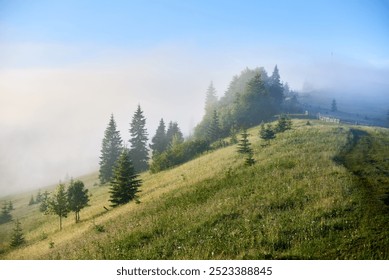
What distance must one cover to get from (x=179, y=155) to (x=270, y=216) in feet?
82.7

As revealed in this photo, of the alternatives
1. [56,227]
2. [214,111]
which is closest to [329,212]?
[56,227]

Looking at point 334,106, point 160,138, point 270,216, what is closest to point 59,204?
point 270,216

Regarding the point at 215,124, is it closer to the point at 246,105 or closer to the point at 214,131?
the point at 214,131

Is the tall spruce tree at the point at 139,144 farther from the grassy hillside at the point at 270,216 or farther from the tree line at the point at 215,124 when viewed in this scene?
the grassy hillside at the point at 270,216

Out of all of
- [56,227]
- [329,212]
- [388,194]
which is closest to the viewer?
[329,212]

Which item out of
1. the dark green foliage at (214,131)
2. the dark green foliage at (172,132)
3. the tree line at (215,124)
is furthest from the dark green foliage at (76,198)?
the dark green foliage at (172,132)

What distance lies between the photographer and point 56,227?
24000 mm

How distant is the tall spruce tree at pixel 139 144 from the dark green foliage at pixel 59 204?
76.8 ft

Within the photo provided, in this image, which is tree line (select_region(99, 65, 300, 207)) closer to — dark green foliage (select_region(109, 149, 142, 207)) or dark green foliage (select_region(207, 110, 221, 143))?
dark green foliage (select_region(207, 110, 221, 143))

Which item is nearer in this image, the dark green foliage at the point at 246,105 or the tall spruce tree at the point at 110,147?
the dark green foliage at the point at 246,105

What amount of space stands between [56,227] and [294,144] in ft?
61.7

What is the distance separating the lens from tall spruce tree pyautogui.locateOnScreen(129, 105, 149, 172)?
49125 mm

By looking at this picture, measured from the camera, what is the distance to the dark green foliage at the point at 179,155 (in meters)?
36.9
